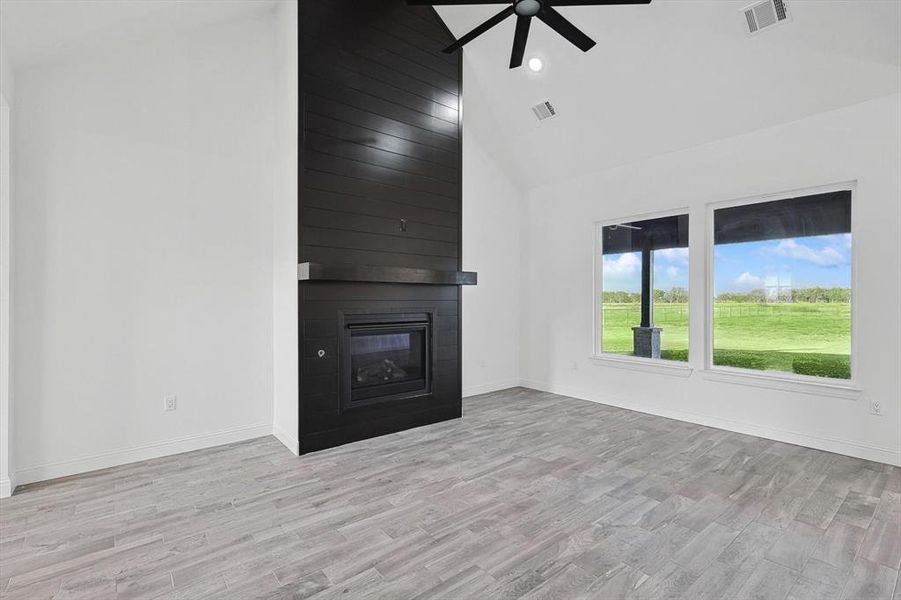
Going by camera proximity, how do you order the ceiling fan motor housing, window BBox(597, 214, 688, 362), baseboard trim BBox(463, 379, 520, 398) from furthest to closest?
baseboard trim BBox(463, 379, 520, 398) → window BBox(597, 214, 688, 362) → the ceiling fan motor housing

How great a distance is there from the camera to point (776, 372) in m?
4.29

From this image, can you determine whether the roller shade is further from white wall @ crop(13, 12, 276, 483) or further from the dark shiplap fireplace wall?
white wall @ crop(13, 12, 276, 483)

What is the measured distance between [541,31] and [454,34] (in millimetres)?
1029

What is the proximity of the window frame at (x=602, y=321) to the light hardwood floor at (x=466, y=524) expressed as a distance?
1.12 m

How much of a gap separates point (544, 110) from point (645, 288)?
233cm

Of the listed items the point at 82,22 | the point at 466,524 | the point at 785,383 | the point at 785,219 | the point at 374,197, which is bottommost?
the point at 466,524

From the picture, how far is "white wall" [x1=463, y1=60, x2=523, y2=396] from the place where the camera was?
585 cm

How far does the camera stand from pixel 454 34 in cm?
484

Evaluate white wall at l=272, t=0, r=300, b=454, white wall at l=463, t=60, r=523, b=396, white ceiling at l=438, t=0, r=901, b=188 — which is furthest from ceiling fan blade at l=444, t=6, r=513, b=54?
white wall at l=463, t=60, r=523, b=396

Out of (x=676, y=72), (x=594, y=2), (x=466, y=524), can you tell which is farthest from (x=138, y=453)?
(x=676, y=72)

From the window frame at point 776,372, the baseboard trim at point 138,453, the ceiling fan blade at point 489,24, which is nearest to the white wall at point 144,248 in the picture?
the baseboard trim at point 138,453

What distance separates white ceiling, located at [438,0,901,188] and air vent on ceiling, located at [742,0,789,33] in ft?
0.19

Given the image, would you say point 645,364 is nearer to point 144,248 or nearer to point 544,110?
point 544,110

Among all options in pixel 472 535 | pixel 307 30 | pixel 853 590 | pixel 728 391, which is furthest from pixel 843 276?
pixel 307 30
